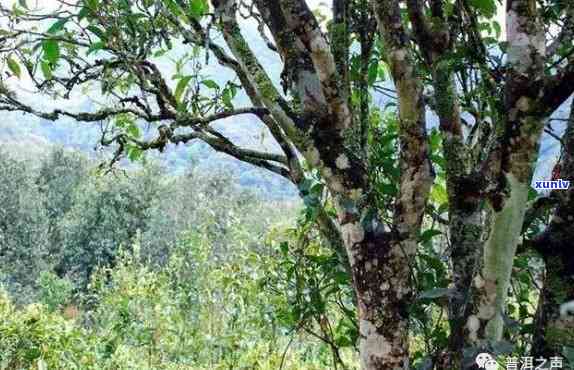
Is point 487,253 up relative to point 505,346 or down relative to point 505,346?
up

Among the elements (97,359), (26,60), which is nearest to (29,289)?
(97,359)

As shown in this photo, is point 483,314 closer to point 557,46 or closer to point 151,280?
point 557,46

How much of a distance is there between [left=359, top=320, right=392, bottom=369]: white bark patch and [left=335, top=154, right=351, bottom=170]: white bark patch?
285mm

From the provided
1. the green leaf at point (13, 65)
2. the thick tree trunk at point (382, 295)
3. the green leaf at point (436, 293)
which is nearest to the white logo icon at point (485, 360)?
the green leaf at point (436, 293)

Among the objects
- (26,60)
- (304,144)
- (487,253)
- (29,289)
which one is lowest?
(29,289)

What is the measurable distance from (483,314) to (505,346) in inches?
5.1

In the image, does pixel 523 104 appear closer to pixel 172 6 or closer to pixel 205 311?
pixel 172 6

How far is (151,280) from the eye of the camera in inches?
227

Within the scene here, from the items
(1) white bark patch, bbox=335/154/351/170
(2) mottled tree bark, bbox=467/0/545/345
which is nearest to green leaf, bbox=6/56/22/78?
(1) white bark patch, bbox=335/154/351/170

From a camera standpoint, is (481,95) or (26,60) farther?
(26,60)

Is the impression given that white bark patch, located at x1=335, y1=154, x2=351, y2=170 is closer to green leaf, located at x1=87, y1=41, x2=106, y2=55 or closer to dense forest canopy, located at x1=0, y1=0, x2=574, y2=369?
dense forest canopy, located at x1=0, y1=0, x2=574, y2=369

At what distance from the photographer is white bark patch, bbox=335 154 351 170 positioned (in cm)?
115

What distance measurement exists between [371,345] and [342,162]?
0.34m

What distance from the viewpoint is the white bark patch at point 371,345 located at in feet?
3.74
